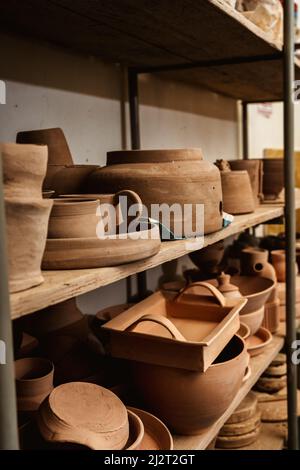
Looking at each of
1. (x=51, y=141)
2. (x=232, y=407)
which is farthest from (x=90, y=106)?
(x=232, y=407)

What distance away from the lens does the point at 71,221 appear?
3.15 feet

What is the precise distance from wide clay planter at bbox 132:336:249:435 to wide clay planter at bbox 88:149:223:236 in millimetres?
321

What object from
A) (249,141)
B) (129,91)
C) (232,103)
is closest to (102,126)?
(129,91)

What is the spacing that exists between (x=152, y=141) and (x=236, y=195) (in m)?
0.54

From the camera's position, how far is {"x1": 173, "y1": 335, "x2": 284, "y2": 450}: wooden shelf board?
4.17 ft

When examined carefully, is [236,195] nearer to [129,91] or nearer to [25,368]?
[129,91]

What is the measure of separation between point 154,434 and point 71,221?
0.55 meters

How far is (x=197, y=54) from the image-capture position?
1848mm

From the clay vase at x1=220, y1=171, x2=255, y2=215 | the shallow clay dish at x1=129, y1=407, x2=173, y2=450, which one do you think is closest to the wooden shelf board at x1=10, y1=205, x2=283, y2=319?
the shallow clay dish at x1=129, y1=407, x2=173, y2=450

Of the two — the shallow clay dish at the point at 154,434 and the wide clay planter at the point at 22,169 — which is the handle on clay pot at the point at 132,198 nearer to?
the wide clay planter at the point at 22,169

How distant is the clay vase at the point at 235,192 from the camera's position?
1.72m

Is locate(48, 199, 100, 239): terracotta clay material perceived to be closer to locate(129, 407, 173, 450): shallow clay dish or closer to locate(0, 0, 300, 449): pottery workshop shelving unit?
locate(0, 0, 300, 449): pottery workshop shelving unit

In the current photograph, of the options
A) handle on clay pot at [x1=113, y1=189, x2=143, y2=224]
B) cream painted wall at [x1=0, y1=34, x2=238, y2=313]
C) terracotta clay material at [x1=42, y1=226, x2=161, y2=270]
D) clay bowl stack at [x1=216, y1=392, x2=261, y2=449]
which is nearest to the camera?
terracotta clay material at [x1=42, y1=226, x2=161, y2=270]

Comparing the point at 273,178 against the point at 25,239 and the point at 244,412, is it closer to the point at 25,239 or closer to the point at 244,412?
the point at 244,412
